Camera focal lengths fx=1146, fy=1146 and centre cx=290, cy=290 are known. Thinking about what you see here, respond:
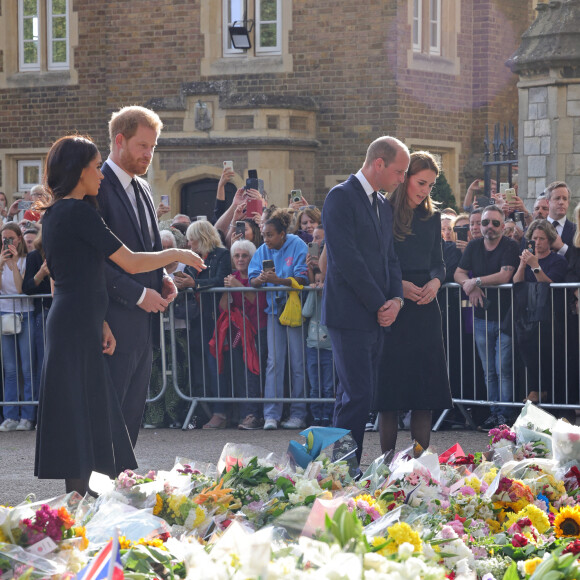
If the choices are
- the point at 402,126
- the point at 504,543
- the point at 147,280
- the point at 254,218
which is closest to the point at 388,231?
the point at 147,280

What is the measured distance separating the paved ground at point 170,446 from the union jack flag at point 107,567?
4.57 metres

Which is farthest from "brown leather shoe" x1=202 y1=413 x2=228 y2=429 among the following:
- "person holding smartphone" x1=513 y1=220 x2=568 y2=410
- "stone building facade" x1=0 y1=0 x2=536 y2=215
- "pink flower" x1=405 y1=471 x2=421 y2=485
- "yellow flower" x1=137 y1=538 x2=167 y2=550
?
"stone building facade" x1=0 y1=0 x2=536 y2=215

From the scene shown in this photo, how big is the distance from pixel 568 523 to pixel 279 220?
21.9 ft

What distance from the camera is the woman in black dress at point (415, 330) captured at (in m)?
6.82

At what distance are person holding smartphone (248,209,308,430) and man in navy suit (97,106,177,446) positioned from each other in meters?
4.24

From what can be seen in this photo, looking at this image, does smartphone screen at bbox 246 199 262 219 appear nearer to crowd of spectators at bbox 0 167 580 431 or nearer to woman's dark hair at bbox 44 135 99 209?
crowd of spectators at bbox 0 167 580 431

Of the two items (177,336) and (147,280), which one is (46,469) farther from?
(177,336)

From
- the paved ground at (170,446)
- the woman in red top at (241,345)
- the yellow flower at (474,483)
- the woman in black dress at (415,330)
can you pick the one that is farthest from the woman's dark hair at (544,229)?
the yellow flower at (474,483)

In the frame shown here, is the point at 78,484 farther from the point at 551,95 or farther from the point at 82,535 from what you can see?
the point at 551,95

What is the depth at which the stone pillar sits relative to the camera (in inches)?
525

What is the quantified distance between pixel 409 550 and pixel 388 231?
4.15m

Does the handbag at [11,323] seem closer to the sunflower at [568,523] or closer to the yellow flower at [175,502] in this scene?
the yellow flower at [175,502]

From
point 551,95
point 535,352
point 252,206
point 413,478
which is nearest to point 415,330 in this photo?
point 535,352

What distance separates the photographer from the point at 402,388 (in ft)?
22.4
